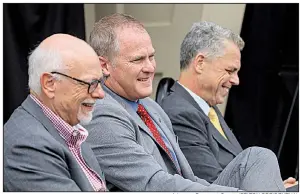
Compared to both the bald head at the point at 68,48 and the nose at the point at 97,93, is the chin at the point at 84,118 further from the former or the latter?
the bald head at the point at 68,48

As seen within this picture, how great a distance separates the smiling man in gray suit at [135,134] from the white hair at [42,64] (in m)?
0.32

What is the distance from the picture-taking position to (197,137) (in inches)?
124

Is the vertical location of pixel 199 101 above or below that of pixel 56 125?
below

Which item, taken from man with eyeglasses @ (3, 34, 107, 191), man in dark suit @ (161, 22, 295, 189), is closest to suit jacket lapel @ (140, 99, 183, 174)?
man in dark suit @ (161, 22, 295, 189)

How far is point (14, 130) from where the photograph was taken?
220 centimetres

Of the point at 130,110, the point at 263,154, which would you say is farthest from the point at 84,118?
the point at 263,154

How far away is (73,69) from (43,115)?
18 centimetres

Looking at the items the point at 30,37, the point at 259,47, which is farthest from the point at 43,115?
the point at 259,47

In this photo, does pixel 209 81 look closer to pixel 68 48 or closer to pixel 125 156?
pixel 125 156

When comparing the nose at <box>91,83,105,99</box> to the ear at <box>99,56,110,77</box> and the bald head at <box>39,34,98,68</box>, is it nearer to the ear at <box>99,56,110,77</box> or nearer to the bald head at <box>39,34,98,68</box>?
the bald head at <box>39,34,98,68</box>

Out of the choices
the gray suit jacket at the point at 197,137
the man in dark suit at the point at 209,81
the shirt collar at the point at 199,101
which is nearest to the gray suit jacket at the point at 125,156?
the gray suit jacket at the point at 197,137

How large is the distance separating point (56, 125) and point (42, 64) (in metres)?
0.20

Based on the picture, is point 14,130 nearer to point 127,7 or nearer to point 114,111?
point 114,111

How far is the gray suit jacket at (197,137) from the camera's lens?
10.1 ft
